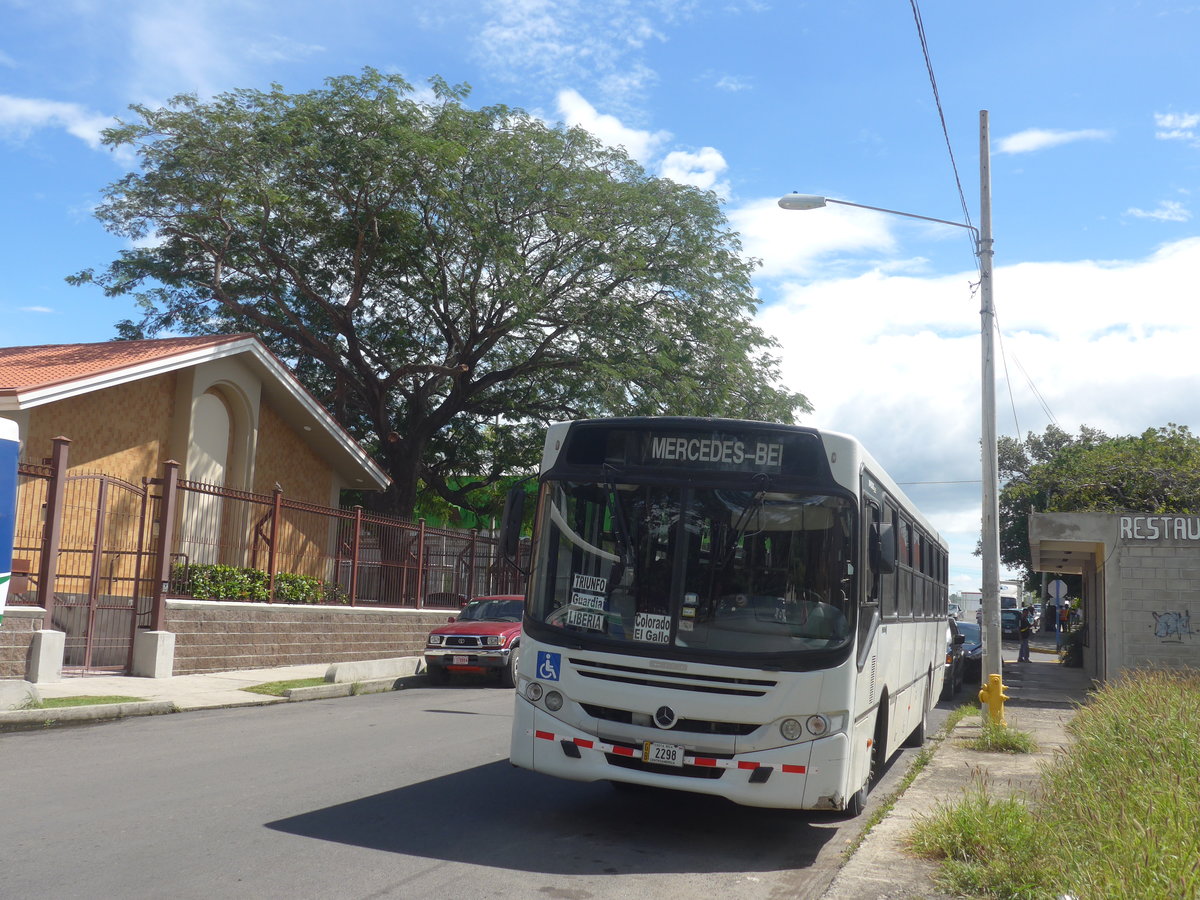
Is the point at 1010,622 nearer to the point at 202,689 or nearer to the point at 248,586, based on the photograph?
the point at 248,586

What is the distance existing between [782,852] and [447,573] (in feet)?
65.8

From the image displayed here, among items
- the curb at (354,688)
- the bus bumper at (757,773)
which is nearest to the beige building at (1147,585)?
the curb at (354,688)

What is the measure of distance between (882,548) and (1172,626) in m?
14.5

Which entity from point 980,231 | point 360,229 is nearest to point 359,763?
point 980,231

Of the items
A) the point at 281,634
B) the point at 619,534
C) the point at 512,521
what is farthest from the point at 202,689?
the point at 619,534

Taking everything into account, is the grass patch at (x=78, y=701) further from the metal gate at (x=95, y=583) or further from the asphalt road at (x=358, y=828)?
the metal gate at (x=95, y=583)

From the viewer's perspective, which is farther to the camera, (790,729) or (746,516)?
(746,516)

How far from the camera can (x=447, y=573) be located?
2659 cm

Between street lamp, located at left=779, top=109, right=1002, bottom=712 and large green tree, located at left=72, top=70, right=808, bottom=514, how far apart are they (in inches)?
508

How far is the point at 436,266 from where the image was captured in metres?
28.0

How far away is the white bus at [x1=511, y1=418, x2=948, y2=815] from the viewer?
22.5 ft

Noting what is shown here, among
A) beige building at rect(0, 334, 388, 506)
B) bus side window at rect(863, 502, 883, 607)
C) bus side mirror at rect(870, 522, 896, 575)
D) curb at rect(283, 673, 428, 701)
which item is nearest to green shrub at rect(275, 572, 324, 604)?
curb at rect(283, 673, 428, 701)

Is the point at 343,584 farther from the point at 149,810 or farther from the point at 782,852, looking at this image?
the point at 782,852

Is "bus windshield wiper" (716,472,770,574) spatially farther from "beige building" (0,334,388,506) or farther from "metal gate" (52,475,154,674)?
"beige building" (0,334,388,506)
